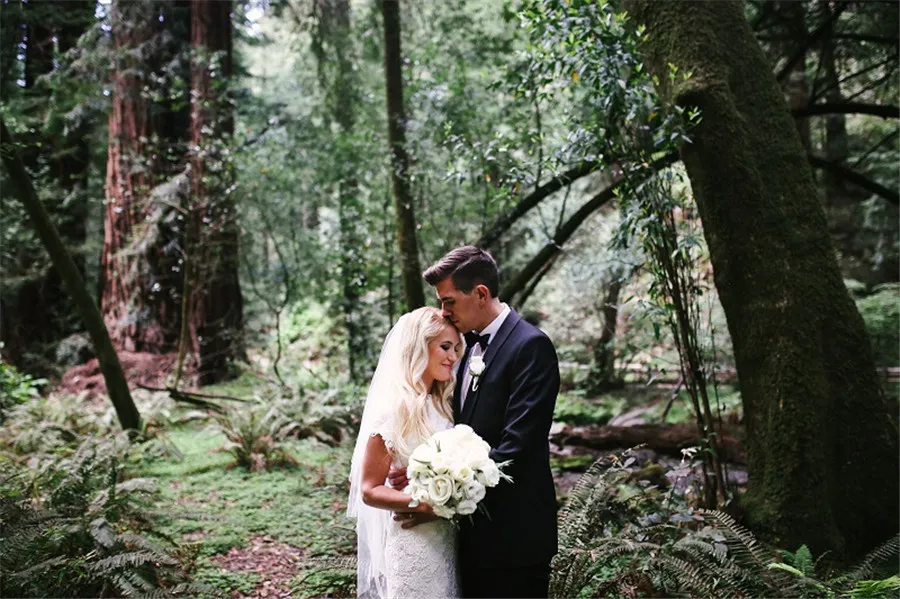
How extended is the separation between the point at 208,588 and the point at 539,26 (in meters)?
4.98

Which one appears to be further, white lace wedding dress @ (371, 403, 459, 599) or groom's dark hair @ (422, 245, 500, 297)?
groom's dark hair @ (422, 245, 500, 297)

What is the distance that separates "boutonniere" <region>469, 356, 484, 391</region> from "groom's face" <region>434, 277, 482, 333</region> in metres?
0.15

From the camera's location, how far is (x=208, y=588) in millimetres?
4340

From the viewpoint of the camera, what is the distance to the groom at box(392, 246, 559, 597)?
106 inches

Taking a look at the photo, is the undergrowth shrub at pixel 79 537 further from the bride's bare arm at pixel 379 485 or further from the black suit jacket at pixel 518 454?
the black suit jacket at pixel 518 454

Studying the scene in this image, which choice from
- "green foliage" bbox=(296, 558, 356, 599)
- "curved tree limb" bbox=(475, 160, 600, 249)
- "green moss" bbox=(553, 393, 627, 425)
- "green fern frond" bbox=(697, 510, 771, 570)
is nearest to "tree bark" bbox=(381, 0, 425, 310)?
"curved tree limb" bbox=(475, 160, 600, 249)

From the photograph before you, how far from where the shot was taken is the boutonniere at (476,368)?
2797 mm

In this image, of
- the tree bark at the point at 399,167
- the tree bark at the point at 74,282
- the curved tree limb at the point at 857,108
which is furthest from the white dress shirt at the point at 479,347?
the tree bark at the point at 399,167

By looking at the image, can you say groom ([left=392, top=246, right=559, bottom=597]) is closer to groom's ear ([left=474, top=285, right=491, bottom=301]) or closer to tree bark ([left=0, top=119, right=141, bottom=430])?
groom's ear ([left=474, top=285, right=491, bottom=301])

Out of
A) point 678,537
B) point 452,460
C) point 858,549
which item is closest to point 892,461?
point 858,549

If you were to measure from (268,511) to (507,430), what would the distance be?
4.69 m

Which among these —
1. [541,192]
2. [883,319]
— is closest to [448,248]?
[541,192]

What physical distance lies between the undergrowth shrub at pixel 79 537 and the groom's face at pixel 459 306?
2.67 m

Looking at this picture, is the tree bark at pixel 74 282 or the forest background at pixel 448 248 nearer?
the forest background at pixel 448 248
